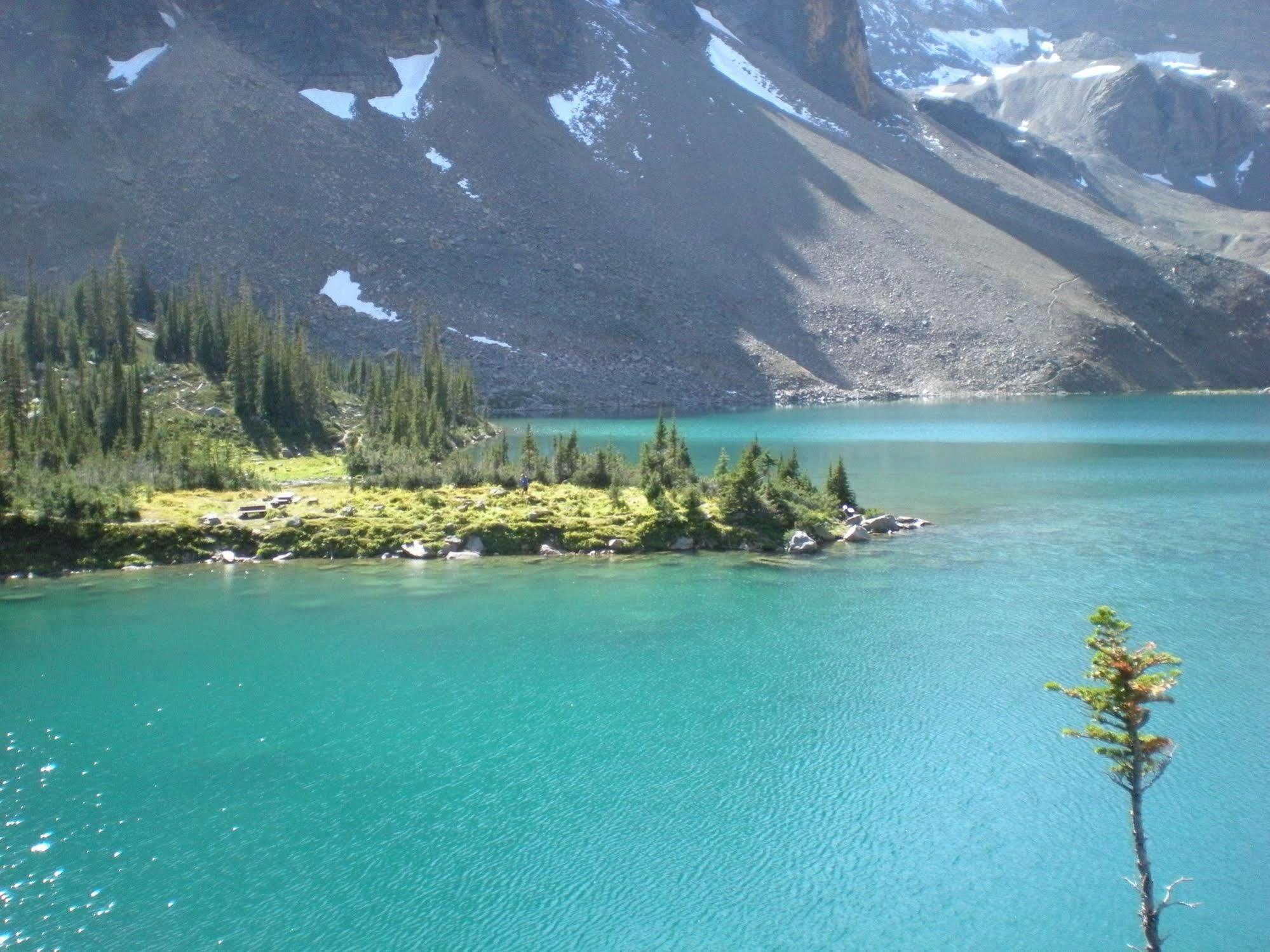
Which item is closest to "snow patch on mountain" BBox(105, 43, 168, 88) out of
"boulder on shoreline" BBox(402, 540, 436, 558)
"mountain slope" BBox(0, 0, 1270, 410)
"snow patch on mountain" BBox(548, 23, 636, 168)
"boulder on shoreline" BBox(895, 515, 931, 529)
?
"mountain slope" BBox(0, 0, 1270, 410)

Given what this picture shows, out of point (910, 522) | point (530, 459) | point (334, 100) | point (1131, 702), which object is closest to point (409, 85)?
point (334, 100)

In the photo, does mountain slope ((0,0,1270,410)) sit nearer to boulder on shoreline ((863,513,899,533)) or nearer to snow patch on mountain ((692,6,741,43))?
snow patch on mountain ((692,6,741,43))

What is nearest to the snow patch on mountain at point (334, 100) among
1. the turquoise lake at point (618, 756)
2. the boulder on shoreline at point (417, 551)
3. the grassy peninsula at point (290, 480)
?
the grassy peninsula at point (290, 480)

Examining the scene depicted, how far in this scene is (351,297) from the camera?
10312 centimetres

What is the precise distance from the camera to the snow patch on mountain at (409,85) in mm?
127500

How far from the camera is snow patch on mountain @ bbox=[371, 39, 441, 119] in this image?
127500 millimetres

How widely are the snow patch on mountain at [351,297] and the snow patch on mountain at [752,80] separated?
3240 inches

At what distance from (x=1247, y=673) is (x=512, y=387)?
80.4m

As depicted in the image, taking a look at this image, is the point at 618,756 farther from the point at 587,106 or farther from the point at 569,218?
the point at 587,106

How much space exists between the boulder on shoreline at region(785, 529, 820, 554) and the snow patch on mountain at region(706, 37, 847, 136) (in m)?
137

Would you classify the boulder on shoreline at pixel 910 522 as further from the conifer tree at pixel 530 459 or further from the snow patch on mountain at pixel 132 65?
the snow patch on mountain at pixel 132 65

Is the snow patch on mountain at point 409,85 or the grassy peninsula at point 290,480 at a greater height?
the snow patch on mountain at point 409,85

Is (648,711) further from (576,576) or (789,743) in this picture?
(576,576)

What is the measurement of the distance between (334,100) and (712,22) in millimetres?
88724
